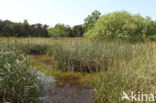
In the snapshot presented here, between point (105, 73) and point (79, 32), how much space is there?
28970mm

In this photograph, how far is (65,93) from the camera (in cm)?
414

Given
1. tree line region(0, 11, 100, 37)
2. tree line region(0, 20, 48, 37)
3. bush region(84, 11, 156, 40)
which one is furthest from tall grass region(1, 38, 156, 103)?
tree line region(0, 20, 48, 37)

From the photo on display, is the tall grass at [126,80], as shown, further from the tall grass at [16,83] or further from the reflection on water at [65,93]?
the tall grass at [16,83]

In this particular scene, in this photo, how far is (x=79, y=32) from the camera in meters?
32.5

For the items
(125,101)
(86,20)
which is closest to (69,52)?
(125,101)

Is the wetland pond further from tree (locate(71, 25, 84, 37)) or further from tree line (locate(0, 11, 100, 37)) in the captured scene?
tree (locate(71, 25, 84, 37))

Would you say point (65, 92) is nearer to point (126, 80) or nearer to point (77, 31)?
point (126, 80)

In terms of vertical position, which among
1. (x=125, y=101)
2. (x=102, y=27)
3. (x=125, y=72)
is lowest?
(x=125, y=101)

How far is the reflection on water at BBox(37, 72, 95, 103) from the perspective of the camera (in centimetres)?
367

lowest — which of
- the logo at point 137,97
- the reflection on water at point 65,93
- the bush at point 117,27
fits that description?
Answer: the reflection on water at point 65,93

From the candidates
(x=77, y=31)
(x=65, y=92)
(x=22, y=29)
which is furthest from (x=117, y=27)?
(x=77, y=31)

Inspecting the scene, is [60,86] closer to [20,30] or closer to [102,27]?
[102,27]

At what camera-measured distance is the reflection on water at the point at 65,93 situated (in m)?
3.67

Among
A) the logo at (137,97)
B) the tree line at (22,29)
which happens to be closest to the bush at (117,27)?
the logo at (137,97)
